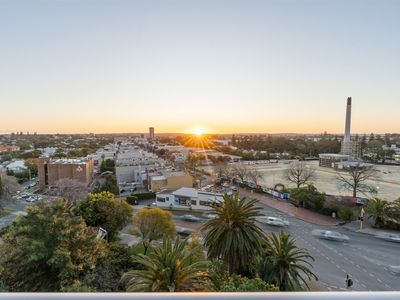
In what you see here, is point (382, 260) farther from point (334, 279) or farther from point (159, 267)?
point (159, 267)

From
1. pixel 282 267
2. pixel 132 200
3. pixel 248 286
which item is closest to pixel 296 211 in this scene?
pixel 132 200

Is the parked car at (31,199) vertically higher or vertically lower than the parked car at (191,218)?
lower

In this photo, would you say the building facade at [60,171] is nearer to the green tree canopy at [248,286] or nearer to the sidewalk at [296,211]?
the sidewalk at [296,211]

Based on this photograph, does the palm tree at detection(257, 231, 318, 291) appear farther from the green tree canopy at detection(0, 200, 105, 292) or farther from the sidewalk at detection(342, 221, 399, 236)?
the sidewalk at detection(342, 221, 399, 236)

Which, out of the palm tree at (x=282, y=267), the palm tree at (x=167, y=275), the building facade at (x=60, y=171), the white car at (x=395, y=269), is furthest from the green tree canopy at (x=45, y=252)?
the building facade at (x=60, y=171)

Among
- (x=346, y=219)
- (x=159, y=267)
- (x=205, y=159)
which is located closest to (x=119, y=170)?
(x=205, y=159)

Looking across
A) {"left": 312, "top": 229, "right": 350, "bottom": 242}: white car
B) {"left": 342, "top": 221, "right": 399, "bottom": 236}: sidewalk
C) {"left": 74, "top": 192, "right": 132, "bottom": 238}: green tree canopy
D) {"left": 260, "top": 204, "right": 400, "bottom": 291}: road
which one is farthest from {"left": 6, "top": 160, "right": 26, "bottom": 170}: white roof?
{"left": 342, "top": 221, "right": 399, "bottom": 236}: sidewalk
